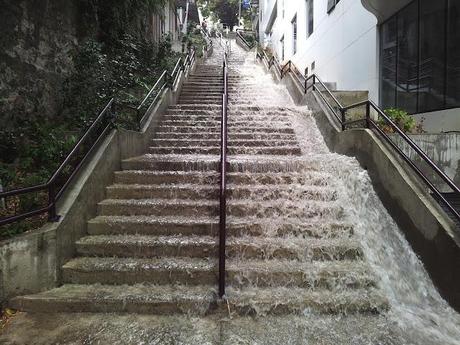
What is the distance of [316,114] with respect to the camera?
894 centimetres

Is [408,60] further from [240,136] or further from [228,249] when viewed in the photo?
[228,249]

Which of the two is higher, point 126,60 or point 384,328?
point 126,60

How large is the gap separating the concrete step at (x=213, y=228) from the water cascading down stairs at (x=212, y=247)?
0.05 ft

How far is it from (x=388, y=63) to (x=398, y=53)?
18.2 inches

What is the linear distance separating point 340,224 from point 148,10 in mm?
11488

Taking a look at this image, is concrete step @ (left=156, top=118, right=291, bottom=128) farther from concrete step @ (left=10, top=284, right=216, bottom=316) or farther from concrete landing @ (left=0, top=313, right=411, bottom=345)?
concrete landing @ (left=0, top=313, right=411, bottom=345)

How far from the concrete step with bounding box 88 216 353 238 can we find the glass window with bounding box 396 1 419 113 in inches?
196

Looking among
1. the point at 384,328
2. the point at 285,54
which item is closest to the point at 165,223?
the point at 384,328

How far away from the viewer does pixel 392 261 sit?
4.52m

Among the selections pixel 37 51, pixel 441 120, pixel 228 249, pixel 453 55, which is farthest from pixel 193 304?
pixel 453 55

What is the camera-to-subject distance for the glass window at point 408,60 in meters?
8.20

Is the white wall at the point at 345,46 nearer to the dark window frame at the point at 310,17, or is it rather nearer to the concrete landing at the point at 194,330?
the dark window frame at the point at 310,17

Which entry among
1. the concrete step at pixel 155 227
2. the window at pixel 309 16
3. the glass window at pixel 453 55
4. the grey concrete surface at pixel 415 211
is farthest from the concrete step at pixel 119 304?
the window at pixel 309 16

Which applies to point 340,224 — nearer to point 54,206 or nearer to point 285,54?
point 54,206
